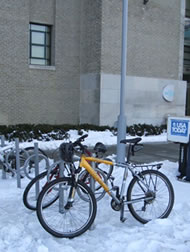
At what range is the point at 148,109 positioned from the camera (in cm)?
1834

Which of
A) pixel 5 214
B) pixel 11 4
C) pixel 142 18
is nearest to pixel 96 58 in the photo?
pixel 142 18

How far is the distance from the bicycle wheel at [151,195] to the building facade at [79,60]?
39.4ft

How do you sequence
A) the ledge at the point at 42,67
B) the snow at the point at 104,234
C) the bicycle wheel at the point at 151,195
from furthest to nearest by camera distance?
the ledge at the point at 42,67 → the bicycle wheel at the point at 151,195 → the snow at the point at 104,234

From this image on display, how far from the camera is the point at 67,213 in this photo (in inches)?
169

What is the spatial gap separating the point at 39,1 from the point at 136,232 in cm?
1473

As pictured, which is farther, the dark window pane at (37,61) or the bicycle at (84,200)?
the dark window pane at (37,61)

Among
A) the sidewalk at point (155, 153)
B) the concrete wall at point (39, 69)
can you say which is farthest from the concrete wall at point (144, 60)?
the sidewalk at point (155, 153)

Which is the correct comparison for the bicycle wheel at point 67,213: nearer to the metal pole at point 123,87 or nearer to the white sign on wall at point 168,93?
the metal pole at point 123,87

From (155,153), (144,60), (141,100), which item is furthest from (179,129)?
(144,60)

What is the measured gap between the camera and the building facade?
15906 millimetres

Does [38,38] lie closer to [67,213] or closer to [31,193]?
[31,193]

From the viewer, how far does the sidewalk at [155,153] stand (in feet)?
33.8

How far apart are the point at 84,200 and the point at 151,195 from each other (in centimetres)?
98

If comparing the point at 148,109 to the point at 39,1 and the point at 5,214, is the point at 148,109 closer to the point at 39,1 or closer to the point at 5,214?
the point at 39,1
